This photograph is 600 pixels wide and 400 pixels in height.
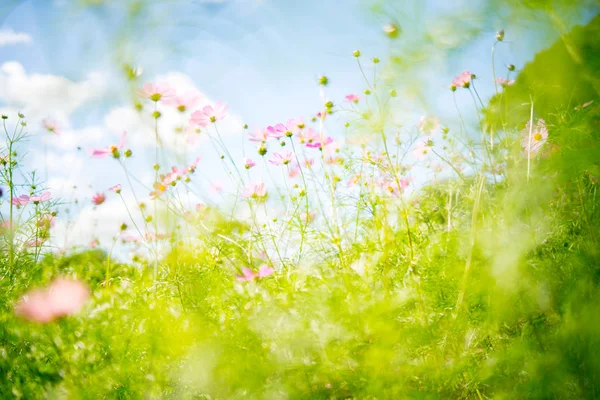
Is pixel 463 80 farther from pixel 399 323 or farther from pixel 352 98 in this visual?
pixel 399 323

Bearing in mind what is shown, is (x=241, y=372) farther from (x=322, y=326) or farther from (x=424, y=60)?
(x=424, y=60)

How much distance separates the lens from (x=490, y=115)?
2.85 ft

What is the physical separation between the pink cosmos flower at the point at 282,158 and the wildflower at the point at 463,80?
598 millimetres

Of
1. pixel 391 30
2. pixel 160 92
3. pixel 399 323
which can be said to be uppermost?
pixel 160 92

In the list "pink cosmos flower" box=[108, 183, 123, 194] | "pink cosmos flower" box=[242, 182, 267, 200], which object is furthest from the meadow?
"pink cosmos flower" box=[108, 183, 123, 194]

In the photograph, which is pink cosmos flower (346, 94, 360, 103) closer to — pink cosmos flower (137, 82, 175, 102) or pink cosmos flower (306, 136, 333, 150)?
pink cosmos flower (306, 136, 333, 150)

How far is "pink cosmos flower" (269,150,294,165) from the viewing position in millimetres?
1271

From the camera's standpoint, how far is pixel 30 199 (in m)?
1.71

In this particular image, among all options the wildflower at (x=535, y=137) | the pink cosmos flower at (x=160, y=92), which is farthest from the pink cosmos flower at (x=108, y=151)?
the wildflower at (x=535, y=137)

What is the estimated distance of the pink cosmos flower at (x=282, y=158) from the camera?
1.27 metres

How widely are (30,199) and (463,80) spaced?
1966 mm

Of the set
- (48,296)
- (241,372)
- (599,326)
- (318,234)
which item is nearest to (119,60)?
(48,296)

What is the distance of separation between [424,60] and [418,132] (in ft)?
1.60

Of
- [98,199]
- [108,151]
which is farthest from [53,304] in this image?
[98,199]
